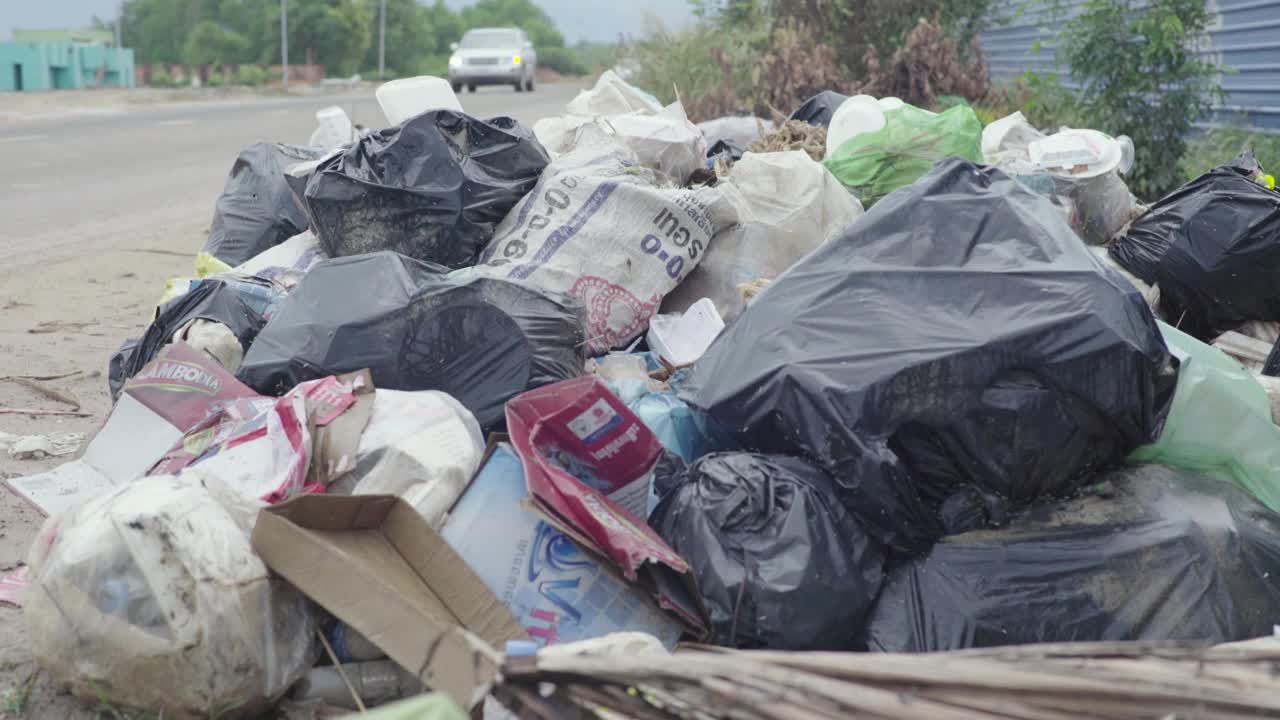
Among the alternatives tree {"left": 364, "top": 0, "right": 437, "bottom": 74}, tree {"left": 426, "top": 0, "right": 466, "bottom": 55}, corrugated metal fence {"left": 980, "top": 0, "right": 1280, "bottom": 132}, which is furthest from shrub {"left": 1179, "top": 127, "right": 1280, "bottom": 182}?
tree {"left": 426, "top": 0, "right": 466, "bottom": 55}

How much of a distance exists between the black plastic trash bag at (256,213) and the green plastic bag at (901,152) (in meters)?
1.94

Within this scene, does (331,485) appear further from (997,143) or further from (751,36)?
(751,36)

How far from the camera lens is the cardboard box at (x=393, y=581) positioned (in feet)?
5.78

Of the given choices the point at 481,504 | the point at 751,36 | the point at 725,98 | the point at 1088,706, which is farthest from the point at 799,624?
the point at 751,36

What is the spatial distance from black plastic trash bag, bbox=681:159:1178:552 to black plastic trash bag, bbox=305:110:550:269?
1.09m

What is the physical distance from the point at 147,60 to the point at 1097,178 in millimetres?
61633

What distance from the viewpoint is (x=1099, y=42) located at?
6.57m

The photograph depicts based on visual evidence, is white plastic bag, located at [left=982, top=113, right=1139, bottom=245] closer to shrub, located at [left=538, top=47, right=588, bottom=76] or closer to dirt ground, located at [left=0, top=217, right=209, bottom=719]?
dirt ground, located at [left=0, top=217, right=209, bottom=719]

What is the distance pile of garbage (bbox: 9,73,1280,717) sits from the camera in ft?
6.13

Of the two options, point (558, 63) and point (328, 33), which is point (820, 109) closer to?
point (328, 33)

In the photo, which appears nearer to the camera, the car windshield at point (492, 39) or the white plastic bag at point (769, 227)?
the white plastic bag at point (769, 227)

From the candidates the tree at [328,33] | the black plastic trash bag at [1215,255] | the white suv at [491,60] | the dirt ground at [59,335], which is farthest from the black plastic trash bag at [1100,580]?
the tree at [328,33]

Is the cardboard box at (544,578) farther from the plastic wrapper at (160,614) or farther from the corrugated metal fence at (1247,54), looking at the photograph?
the corrugated metal fence at (1247,54)

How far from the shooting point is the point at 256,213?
13.9 ft
